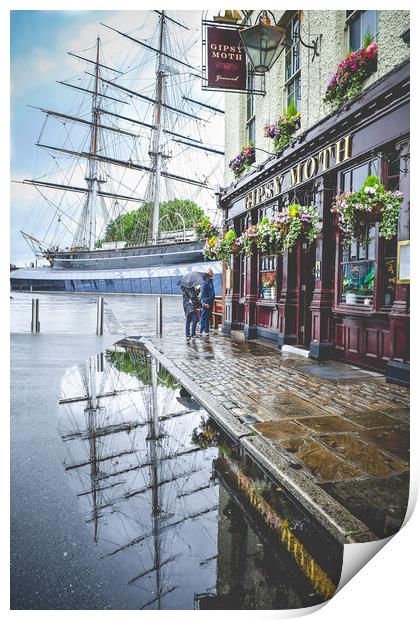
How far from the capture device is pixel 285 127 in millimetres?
9234

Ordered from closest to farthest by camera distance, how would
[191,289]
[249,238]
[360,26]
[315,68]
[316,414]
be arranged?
[316,414]
[360,26]
[315,68]
[249,238]
[191,289]

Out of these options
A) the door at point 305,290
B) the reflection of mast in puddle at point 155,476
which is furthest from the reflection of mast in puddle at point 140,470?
the door at point 305,290

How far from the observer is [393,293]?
21.2ft

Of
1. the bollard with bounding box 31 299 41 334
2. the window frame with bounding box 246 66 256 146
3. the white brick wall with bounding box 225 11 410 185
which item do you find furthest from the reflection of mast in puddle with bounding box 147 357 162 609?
the window frame with bounding box 246 66 256 146

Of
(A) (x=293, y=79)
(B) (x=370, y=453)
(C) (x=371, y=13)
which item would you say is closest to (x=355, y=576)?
(B) (x=370, y=453)

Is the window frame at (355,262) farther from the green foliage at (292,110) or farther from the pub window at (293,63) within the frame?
the pub window at (293,63)

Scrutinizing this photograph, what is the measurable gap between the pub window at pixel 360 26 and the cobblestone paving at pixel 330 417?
555cm

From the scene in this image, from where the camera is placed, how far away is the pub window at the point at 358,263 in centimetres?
689

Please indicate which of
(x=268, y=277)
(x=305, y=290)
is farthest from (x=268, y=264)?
(x=305, y=290)

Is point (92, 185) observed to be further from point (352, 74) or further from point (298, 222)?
point (352, 74)

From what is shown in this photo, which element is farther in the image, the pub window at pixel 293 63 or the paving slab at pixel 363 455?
the pub window at pixel 293 63

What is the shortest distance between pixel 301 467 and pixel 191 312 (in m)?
8.30

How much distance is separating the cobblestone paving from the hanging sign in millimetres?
6334

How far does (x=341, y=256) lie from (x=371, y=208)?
6.54ft
